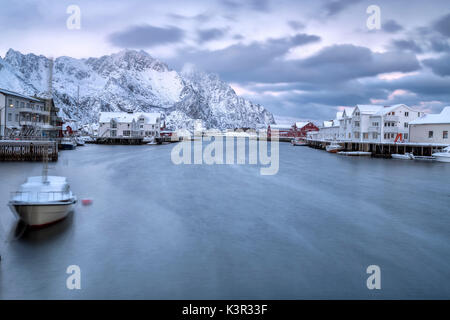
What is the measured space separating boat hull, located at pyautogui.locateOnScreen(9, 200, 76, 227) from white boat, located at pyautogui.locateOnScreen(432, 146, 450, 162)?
2564 inches

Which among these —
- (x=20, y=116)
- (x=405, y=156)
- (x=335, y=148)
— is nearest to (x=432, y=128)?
(x=405, y=156)

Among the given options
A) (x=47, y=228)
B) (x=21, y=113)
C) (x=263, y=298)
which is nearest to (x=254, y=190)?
(x=47, y=228)

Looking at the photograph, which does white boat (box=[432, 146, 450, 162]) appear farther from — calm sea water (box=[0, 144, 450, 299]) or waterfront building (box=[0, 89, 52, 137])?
waterfront building (box=[0, 89, 52, 137])

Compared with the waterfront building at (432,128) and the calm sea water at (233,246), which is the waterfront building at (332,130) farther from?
the calm sea water at (233,246)

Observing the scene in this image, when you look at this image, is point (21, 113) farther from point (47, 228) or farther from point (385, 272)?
point (385, 272)

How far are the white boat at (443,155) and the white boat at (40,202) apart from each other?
64.8 metres

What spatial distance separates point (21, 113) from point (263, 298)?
226ft

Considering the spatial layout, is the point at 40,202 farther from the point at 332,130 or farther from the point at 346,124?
the point at 332,130

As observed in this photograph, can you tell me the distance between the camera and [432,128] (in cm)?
6862

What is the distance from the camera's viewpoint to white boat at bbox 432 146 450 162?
61.3 meters

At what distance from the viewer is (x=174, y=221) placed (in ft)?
69.0

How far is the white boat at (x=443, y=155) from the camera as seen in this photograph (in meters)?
61.3

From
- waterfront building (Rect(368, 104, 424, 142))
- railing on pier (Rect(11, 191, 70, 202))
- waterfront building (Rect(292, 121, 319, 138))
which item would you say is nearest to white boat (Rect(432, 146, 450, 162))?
waterfront building (Rect(368, 104, 424, 142))
